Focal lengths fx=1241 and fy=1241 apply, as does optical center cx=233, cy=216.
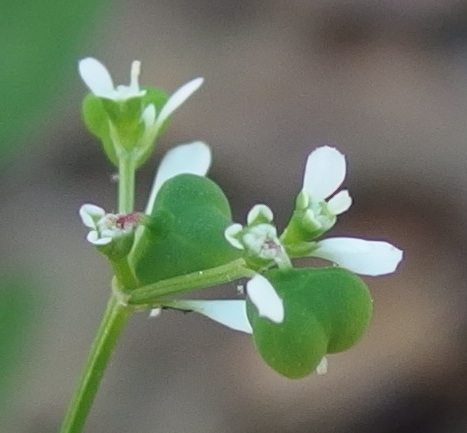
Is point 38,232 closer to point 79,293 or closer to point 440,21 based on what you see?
point 79,293

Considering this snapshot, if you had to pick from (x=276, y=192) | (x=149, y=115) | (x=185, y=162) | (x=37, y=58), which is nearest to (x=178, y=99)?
(x=149, y=115)

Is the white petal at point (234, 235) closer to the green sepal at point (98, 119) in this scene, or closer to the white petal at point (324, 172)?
the white petal at point (324, 172)

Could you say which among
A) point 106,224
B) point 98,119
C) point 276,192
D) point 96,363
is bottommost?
point 96,363

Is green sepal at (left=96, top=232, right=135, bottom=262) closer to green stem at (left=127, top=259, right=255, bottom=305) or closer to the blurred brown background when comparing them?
green stem at (left=127, top=259, right=255, bottom=305)

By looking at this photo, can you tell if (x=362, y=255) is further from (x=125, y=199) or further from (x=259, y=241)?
(x=125, y=199)

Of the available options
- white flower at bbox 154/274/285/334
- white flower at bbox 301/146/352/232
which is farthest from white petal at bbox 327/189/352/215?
white flower at bbox 154/274/285/334

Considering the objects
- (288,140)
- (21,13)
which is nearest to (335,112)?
(288,140)
